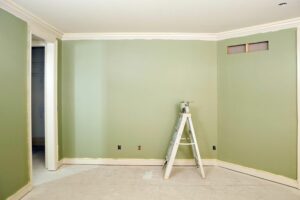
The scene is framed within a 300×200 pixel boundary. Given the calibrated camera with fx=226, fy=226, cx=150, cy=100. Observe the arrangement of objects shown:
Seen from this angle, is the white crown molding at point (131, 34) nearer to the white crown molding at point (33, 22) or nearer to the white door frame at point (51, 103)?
the white crown molding at point (33, 22)

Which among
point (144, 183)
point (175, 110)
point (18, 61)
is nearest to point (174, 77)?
point (175, 110)

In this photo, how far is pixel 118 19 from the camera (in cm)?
333

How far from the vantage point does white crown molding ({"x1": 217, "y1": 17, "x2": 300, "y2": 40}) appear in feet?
10.8

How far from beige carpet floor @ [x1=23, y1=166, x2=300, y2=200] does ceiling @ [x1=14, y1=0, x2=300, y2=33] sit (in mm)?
2450

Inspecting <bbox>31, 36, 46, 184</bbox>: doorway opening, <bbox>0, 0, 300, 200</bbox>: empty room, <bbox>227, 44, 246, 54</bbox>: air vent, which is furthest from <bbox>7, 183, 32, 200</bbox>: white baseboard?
<bbox>227, 44, 246, 54</bbox>: air vent

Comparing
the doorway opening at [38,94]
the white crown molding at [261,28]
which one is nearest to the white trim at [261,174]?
the white crown molding at [261,28]

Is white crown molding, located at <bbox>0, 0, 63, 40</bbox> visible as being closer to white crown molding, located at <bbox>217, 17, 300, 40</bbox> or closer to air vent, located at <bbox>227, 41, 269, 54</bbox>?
white crown molding, located at <bbox>217, 17, 300, 40</bbox>

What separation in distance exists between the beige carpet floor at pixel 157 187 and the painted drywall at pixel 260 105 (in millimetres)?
382

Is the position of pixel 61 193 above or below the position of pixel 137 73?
below

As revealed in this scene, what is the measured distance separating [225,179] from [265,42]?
7.49 ft

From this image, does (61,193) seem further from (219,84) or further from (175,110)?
(219,84)

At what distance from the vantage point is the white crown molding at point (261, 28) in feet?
10.8

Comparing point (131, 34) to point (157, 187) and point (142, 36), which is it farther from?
point (157, 187)

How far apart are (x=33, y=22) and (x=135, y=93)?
77.8 inches
